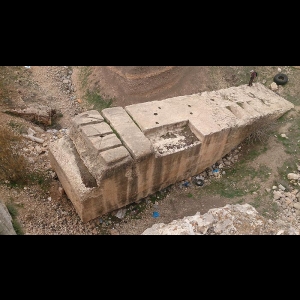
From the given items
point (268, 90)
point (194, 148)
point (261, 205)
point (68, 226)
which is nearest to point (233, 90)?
point (268, 90)

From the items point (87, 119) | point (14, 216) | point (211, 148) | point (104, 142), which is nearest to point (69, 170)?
point (104, 142)

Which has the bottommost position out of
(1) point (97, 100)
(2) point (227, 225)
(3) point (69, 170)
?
(1) point (97, 100)

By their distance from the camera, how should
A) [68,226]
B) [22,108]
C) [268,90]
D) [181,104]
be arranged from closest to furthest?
[68,226] → [181,104] → [22,108] → [268,90]

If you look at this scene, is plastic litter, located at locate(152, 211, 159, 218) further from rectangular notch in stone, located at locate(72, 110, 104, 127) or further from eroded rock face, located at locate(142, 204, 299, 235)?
rectangular notch in stone, located at locate(72, 110, 104, 127)

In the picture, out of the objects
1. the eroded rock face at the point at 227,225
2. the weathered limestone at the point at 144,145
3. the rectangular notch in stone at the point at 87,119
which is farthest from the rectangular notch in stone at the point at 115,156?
the eroded rock face at the point at 227,225

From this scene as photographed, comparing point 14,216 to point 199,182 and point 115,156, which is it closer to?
point 115,156

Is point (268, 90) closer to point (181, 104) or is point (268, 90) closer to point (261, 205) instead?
point (181, 104)

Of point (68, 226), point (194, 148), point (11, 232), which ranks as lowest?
point (68, 226)
